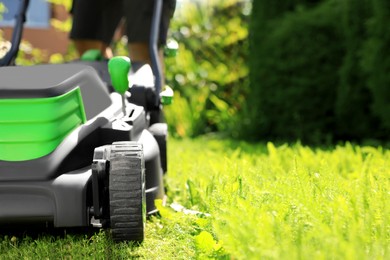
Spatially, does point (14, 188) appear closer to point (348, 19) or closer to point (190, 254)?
point (190, 254)

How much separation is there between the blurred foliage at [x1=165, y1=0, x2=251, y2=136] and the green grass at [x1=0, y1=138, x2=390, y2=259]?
3.87m

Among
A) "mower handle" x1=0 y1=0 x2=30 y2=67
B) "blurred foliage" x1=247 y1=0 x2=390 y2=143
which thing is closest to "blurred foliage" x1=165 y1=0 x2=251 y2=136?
"blurred foliage" x1=247 y1=0 x2=390 y2=143

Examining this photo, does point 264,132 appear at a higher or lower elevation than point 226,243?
lower

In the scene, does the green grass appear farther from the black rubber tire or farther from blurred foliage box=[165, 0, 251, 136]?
blurred foliage box=[165, 0, 251, 136]

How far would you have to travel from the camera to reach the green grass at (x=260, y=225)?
1.61 m

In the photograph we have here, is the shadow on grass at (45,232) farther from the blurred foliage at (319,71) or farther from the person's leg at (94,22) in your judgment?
the blurred foliage at (319,71)

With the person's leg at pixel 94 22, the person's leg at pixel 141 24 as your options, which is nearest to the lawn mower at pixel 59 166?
the person's leg at pixel 141 24

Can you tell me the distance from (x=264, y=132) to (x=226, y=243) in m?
4.21

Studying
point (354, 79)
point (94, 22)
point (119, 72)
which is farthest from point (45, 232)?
point (354, 79)

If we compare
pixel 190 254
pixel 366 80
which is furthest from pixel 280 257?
pixel 366 80

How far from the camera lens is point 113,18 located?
12.5ft

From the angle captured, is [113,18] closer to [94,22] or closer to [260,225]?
[94,22]

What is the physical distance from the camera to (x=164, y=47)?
3.58m

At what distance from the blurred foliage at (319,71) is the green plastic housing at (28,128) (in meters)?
2.93
